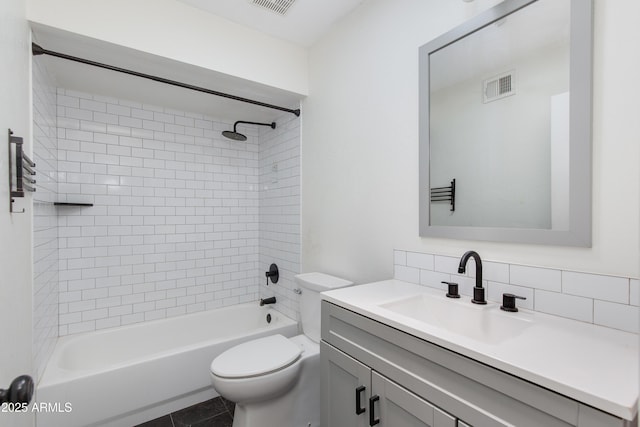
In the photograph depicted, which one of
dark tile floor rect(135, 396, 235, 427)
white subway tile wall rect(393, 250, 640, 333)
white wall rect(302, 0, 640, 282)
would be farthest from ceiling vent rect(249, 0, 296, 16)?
dark tile floor rect(135, 396, 235, 427)

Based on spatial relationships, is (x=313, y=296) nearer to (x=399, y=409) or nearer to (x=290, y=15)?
(x=399, y=409)

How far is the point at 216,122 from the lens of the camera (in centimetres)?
297

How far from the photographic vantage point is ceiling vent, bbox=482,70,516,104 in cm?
119

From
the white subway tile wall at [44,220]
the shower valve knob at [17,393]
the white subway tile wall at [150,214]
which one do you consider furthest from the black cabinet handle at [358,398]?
the white subway tile wall at [150,214]

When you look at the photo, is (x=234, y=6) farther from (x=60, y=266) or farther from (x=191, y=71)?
(x=60, y=266)

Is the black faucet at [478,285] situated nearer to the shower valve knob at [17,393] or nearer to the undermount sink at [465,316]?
the undermount sink at [465,316]

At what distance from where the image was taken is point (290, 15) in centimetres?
196

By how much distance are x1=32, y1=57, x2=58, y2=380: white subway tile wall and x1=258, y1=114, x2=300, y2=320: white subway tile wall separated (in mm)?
1664

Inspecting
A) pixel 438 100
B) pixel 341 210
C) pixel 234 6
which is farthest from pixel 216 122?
pixel 438 100

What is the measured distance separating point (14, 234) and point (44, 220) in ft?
3.02

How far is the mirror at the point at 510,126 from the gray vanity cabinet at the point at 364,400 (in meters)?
0.72

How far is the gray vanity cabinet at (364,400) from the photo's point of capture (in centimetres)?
91

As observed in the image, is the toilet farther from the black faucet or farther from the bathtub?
the black faucet

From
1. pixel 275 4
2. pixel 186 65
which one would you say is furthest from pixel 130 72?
pixel 275 4
